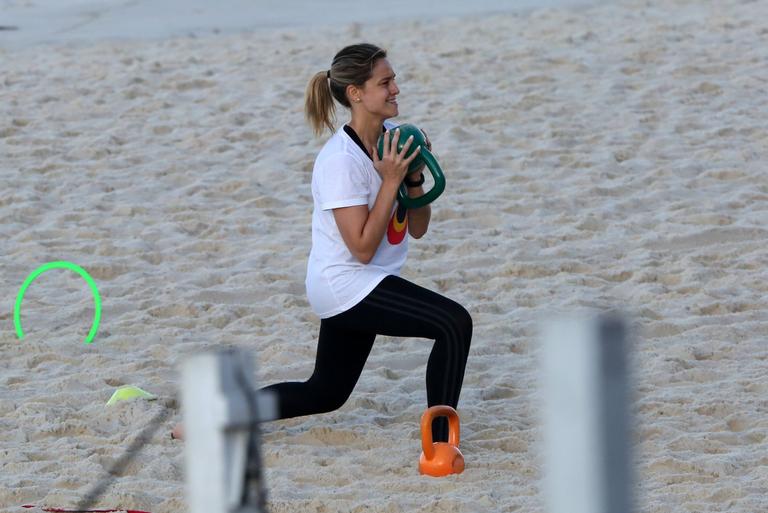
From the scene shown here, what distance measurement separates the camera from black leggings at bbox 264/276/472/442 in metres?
4.15

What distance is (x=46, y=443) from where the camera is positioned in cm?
457

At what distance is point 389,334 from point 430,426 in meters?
0.32

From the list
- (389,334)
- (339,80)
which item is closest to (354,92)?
(339,80)

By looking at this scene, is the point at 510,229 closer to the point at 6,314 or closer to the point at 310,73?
the point at 6,314

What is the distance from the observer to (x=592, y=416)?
1.45 metres

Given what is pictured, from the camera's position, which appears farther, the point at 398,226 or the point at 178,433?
the point at 178,433

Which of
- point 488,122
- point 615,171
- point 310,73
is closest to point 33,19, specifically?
point 310,73

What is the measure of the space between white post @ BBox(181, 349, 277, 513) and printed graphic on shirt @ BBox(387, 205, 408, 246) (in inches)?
102

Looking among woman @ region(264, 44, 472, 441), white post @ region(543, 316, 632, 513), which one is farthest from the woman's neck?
white post @ region(543, 316, 632, 513)

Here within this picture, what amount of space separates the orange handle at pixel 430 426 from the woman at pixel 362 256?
0.04m

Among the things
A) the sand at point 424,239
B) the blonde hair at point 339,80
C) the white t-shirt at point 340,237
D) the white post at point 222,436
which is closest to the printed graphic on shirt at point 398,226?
the white t-shirt at point 340,237

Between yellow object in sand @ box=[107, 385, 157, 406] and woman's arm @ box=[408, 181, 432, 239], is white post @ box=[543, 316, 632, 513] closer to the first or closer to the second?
woman's arm @ box=[408, 181, 432, 239]

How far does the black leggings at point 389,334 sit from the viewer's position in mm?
4152

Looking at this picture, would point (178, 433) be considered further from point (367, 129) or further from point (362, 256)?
point (367, 129)
